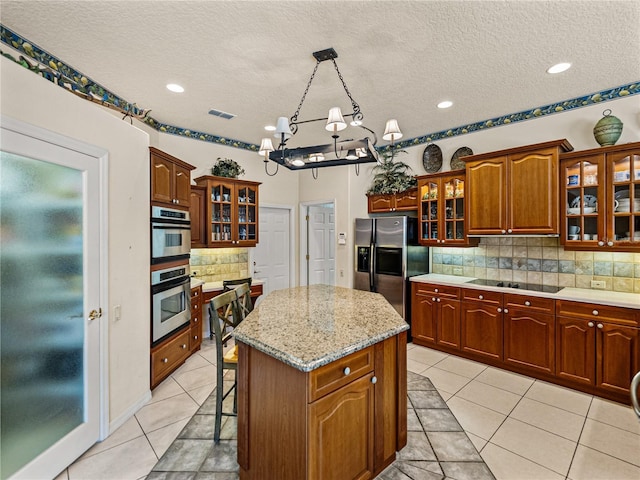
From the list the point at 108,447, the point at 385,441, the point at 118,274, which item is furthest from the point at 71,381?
the point at 385,441

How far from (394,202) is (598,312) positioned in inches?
104

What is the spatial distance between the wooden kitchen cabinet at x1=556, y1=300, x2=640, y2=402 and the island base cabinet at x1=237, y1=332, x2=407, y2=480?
207 centimetres

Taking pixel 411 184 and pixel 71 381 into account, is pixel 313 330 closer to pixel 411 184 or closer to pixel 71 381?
pixel 71 381

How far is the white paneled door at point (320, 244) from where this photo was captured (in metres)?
5.82

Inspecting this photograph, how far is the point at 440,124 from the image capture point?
4.04 meters

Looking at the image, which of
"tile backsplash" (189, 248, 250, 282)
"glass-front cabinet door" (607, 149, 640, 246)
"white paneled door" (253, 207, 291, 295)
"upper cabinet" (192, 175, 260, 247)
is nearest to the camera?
"glass-front cabinet door" (607, 149, 640, 246)

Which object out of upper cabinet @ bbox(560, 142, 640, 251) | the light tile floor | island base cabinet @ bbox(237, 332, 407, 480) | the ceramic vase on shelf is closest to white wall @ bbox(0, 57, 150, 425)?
the light tile floor

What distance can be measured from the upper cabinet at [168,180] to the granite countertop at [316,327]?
1478mm

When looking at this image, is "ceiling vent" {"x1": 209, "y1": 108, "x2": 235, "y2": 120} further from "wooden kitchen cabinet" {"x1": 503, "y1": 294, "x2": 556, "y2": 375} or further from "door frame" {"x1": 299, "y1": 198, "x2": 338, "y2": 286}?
"wooden kitchen cabinet" {"x1": 503, "y1": 294, "x2": 556, "y2": 375}

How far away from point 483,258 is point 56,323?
4338mm

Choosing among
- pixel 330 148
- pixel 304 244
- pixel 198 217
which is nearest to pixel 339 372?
pixel 330 148

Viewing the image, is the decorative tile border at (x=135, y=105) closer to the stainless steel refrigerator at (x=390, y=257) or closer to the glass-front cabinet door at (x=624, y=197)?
the glass-front cabinet door at (x=624, y=197)

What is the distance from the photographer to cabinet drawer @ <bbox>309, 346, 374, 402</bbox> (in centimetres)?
144

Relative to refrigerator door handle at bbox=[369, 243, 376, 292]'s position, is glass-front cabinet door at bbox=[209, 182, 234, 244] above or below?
above
